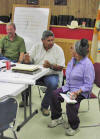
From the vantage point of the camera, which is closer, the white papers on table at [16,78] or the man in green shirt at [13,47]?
the white papers on table at [16,78]

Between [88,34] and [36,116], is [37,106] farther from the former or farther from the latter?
[88,34]

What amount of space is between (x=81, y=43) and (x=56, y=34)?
2.75m

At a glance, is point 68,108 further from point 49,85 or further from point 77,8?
point 77,8

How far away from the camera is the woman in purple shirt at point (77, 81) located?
263 centimetres

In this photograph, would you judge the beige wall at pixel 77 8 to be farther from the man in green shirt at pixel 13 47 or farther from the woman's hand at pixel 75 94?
the woman's hand at pixel 75 94

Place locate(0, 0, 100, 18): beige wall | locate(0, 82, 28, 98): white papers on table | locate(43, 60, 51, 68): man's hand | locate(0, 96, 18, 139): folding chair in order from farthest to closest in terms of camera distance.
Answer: locate(0, 0, 100, 18): beige wall < locate(43, 60, 51, 68): man's hand < locate(0, 82, 28, 98): white papers on table < locate(0, 96, 18, 139): folding chair

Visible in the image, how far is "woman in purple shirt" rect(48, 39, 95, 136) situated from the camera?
2.63m

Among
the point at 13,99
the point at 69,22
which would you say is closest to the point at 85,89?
the point at 13,99

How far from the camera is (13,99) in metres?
1.76

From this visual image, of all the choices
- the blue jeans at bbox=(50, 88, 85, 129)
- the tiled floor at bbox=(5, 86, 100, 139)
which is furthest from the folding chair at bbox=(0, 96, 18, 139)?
the blue jeans at bbox=(50, 88, 85, 129)

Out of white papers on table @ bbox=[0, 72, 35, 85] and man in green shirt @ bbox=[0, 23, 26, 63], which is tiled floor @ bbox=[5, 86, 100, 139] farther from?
man in green shirt @ bbox=[0, 23, 26, 63]

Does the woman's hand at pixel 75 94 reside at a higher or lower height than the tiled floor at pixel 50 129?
higher

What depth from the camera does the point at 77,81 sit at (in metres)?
2.73

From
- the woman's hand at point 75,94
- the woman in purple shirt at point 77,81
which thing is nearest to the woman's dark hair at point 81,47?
the woman in purple shirt at point 77,81
